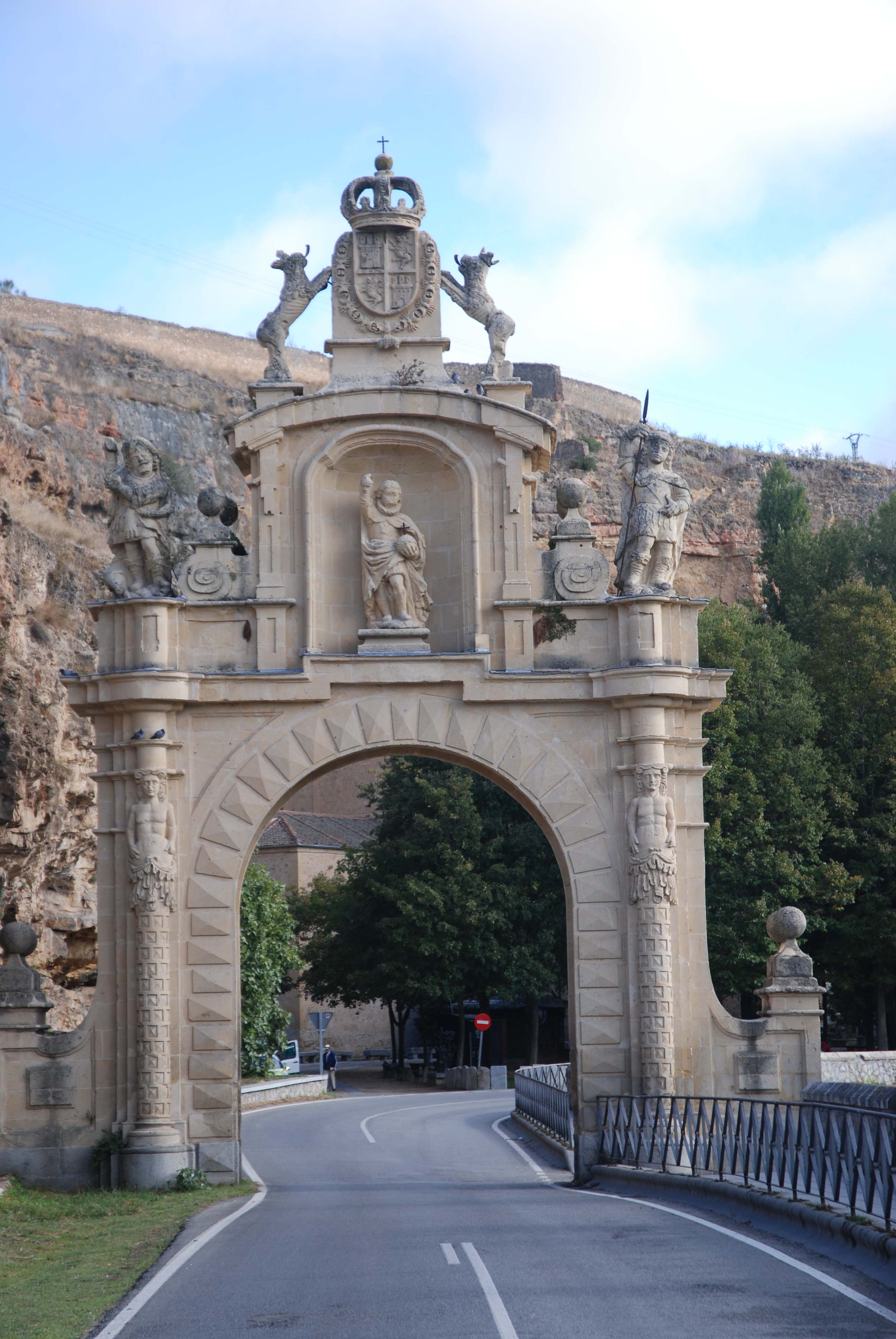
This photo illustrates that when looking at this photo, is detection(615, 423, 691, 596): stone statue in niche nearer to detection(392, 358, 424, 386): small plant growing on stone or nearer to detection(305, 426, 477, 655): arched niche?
detection(305, 426, 477, 655): arched niche

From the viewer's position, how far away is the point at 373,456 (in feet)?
71.5

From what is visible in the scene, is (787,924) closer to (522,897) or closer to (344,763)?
(344,763)

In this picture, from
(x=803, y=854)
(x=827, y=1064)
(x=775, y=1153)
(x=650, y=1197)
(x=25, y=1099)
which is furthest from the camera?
(x=803, y=854)

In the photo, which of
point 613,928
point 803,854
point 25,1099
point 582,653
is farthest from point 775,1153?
point 803,854

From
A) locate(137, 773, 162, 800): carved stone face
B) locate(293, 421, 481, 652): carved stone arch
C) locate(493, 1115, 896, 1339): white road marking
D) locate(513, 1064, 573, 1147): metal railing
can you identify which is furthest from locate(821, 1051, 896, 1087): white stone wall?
locate(137, 773, 162, 800): carved stone face

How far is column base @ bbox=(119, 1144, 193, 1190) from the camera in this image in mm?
18984

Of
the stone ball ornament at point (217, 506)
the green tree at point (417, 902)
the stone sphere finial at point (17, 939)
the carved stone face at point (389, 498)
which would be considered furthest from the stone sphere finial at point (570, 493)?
the green tree at point (417, 902)

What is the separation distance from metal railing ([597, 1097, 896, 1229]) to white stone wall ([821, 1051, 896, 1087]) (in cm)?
1072

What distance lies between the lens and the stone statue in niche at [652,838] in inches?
788

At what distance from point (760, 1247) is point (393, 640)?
10.2 m

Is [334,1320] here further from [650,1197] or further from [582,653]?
[582,653]

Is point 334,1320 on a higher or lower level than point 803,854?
lower

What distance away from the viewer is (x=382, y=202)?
21.7 meters

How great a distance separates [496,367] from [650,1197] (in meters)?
10.8
